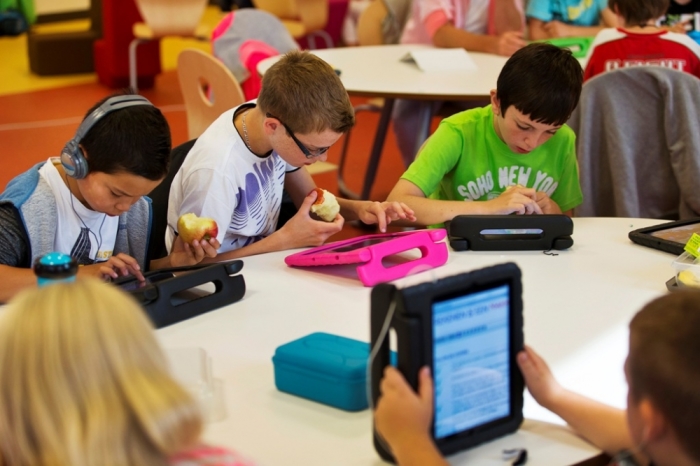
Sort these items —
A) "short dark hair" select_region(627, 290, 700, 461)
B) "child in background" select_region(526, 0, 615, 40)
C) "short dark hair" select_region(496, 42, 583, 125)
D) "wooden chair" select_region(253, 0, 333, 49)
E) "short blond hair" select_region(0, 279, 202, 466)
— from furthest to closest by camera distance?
"wooden chair" select_region(253, 0, 333, 49), "child in background" select_region(526, 0, 615, 40), "short dark hair" select_region(496, 42, 583, 125), "short dark hair" select_region(627, 290, 700, 461), "short blond hair" select_region(0, 279, 202, 466)

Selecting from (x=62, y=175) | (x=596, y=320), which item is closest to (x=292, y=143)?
(x=62, y=175)

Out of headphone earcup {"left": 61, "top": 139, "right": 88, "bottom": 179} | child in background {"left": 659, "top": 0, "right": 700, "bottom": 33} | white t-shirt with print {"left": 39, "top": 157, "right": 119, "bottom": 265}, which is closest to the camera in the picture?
headphone earcup {"left": 61, "top": 139, "right": 88, "bottom": 179}

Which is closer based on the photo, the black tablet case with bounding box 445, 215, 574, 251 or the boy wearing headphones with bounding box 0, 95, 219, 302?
the boy wearing headphones with bounding box 0, 95, 219, 302

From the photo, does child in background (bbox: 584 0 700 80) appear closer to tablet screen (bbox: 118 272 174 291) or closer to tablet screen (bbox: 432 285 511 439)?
tablet screen (bbox: 118 272 174 291)

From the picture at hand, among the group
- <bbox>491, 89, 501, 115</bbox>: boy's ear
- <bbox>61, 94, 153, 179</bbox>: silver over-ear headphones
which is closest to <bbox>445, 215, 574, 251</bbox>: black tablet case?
<bbox>491, 89, 501, 115</bbox>: boy's ear

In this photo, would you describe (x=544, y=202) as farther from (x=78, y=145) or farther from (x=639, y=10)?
(x=639, y=10)

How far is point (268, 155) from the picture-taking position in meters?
2.43

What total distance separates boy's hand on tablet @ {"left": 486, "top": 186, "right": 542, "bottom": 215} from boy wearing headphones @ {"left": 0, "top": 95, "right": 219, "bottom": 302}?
734mm

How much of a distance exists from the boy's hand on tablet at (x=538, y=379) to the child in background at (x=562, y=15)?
340cm

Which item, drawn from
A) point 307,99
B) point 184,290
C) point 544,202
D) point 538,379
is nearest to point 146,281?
point 184,290

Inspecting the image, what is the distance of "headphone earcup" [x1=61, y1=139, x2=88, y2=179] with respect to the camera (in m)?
1.98

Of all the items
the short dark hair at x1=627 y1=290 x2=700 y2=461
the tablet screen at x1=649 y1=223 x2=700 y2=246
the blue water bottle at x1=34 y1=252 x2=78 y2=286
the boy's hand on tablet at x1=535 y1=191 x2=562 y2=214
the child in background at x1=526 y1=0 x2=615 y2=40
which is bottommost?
the boy's hand on tablet at x1=535 y1=191 x2=562 y2=214

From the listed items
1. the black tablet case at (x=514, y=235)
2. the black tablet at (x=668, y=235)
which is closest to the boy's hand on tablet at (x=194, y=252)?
the black tablet case at (x=514, y=235)

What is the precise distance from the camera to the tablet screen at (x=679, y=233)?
2201 mm
